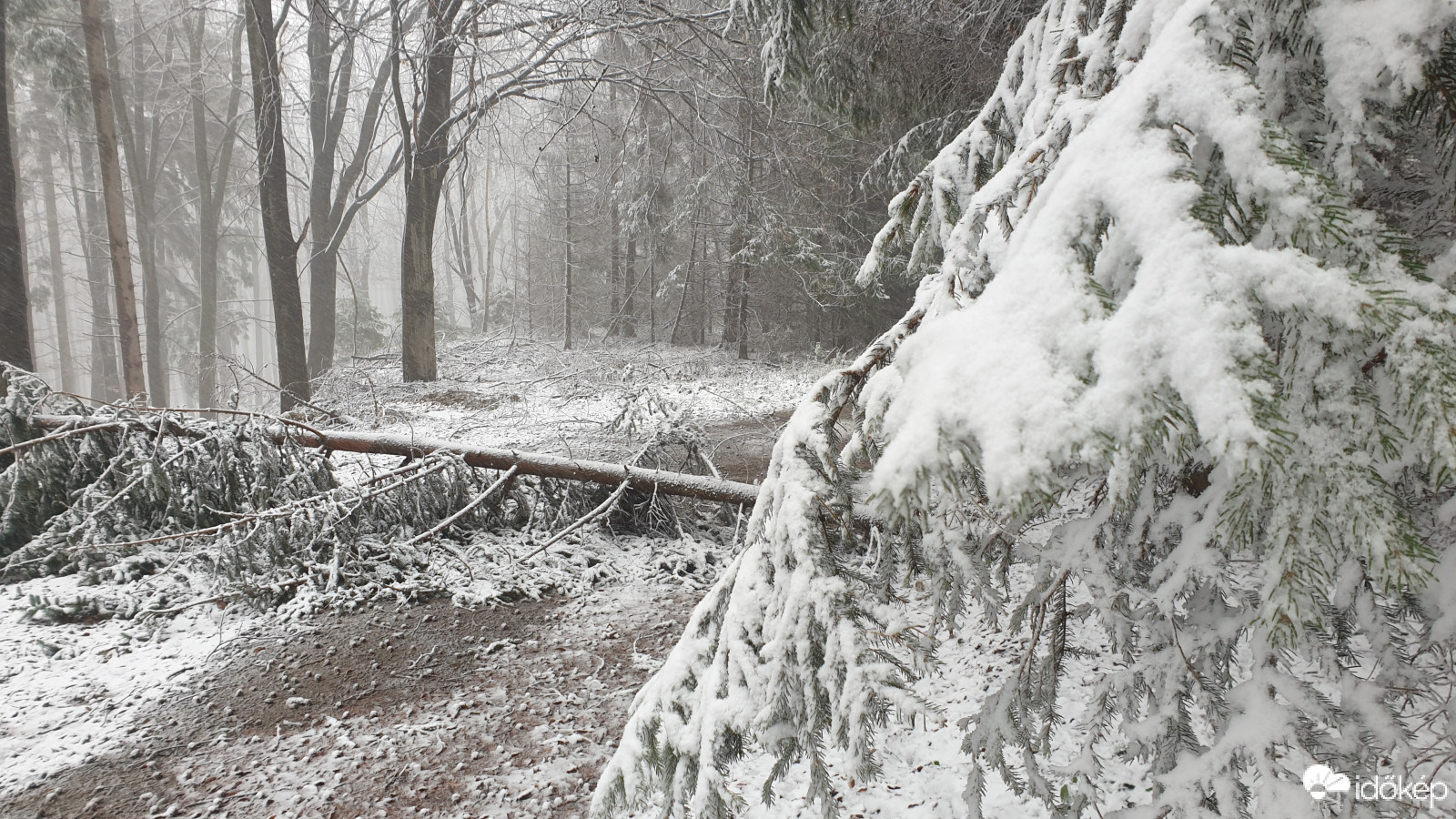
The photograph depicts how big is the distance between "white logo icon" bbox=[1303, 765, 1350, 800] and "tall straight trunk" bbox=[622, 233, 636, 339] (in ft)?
63.6

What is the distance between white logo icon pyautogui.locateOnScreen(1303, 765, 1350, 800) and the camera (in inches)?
44.3

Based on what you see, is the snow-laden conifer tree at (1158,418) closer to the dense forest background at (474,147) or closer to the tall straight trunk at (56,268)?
the dense forest background at (474,147)

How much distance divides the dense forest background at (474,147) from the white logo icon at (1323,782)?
8.73 ft

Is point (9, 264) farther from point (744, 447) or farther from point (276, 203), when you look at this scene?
point (744, 447)

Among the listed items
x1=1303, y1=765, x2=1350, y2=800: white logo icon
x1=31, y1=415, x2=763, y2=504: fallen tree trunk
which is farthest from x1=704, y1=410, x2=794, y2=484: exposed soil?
x1=1303, y1=765, x2=1350, y2=800: white logo icon

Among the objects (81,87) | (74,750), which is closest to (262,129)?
(81,87)

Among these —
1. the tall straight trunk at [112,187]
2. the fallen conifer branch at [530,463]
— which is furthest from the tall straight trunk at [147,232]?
the fallen conifer branch at [530,463]

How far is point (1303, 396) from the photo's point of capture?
2.94 ft

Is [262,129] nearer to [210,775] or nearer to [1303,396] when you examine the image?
[210,775]

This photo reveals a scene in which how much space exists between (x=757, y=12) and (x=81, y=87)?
1476 centimetres

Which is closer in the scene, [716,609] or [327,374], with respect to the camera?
[716,609]

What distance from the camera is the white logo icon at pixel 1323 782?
3.69 feet

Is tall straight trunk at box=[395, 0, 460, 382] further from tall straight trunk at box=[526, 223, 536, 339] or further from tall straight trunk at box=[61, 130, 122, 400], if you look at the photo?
tall straight trunk at box=[526, 223, 536, 339]

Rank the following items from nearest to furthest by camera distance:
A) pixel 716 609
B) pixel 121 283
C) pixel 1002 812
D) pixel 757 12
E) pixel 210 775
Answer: pixel 716 609
pixel 1002 812
pixel 210 775
pixel 757 12
pixel 121 283
